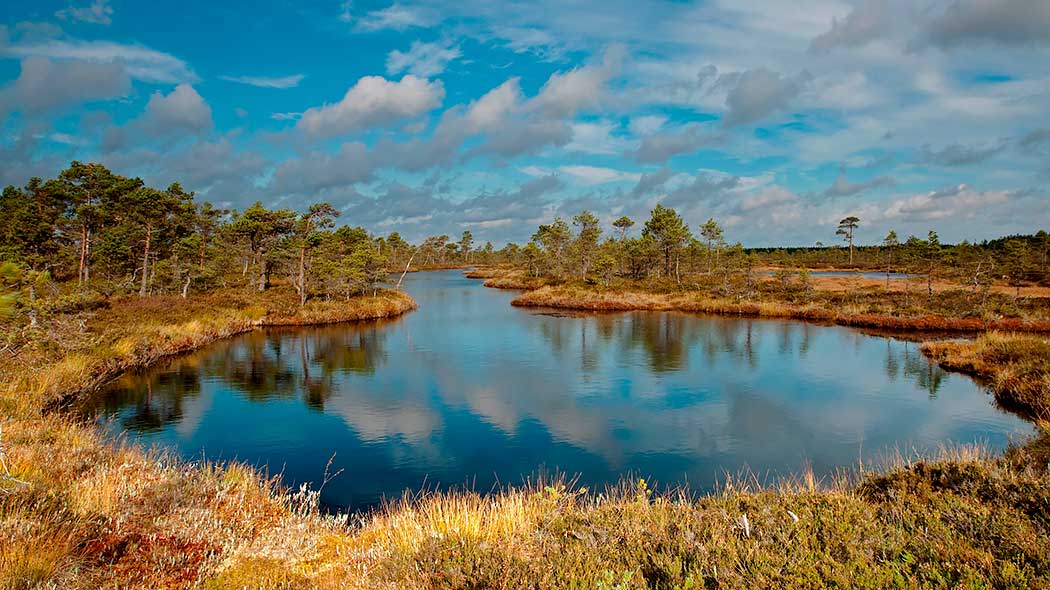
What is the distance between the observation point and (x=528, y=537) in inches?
264

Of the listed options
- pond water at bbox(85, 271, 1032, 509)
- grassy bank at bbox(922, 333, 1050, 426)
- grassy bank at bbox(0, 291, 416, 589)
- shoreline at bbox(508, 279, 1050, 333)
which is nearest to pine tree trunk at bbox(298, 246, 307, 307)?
pond water at bbox(85, 271, 1032, 509)

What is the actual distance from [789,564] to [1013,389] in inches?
831

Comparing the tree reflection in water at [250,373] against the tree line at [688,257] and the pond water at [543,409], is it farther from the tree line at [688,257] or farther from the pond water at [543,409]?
the tree line at [688,257]

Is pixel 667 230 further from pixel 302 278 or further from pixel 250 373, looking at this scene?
pixel 250 373

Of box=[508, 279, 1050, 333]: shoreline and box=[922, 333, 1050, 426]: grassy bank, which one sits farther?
box=[508, 279, 1050, 333]: shoreline

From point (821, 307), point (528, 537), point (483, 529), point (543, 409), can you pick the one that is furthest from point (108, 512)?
point (821, 307)

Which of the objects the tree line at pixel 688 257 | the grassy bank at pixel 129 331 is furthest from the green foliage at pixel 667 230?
the grassy bank at pixel 129 331

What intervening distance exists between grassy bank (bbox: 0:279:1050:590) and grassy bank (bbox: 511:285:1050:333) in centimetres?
3456

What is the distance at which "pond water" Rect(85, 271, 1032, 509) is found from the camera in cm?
1449

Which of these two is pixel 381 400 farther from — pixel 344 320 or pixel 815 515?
pixel 344 320

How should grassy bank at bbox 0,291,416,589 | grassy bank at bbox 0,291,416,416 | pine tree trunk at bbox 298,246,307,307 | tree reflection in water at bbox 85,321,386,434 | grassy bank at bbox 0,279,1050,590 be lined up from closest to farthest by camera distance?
grassy bank at bbox 0,279,1050,590
grassy bank at bbox 0,291,416,589
grassy bank at bbox 0,291,416,416
tree reflection in water at bbox 85,321,386,434
pine tree trunk at bbox 298,246,307,307

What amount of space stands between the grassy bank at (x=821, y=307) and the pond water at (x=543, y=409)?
699 centimetres

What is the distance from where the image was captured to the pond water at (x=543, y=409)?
14.5m

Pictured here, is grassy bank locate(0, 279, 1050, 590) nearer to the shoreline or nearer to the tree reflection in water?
the tree reflection in water
